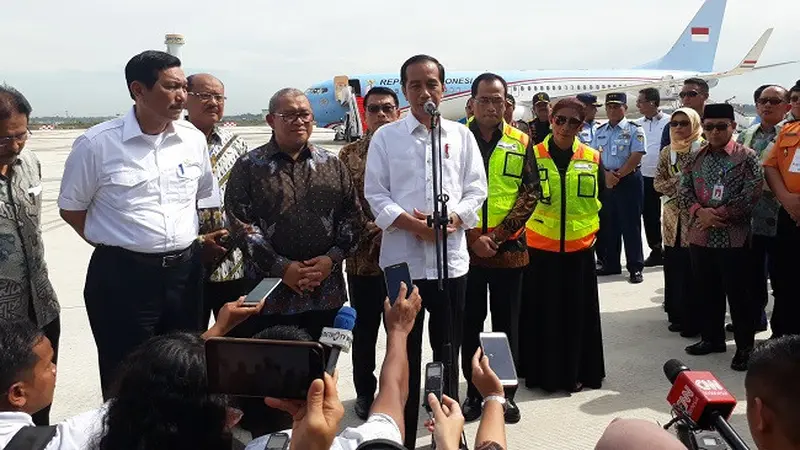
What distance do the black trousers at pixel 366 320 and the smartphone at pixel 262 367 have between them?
2370mm

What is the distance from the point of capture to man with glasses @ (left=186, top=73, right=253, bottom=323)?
3678mm

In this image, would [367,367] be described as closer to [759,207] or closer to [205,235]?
[205,235]

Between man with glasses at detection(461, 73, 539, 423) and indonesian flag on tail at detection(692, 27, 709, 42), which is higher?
indonesian flag on tail at detection(692, 27, 709, 42)

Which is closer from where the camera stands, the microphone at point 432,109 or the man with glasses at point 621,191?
the microphone at point 432,109

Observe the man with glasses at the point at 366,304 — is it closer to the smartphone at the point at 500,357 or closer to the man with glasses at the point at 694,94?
the smartphone at the point at 500,357

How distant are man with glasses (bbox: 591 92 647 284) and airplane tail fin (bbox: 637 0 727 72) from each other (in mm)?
29945

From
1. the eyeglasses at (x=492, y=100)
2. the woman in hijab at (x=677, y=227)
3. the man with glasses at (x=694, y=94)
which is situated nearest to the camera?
the eyeglasses at (x=492, y=100)

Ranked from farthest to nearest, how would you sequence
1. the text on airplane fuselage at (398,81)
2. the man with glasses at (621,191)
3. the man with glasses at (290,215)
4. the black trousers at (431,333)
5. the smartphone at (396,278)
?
the text on airplane fuselage at (398,81)
the man with glasses at (621,191)
the black trousers at (431,333)
the man with glasses at (290,215)
the smartphone at (396,278)

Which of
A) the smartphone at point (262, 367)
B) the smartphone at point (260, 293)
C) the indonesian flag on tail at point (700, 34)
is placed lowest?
the smartphone at point (260, 293)

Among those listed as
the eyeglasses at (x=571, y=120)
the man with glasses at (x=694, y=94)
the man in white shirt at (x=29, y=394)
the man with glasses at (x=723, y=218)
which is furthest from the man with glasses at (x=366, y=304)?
the man with glasses at (x=694, y=94)

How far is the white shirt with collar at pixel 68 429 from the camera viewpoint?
1609mm

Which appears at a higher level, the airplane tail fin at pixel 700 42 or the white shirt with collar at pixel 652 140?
the airplane tail fin at pixel 700 42

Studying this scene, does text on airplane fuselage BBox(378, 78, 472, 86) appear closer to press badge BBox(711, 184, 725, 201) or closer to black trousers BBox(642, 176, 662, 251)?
black trousers BBox(642, 176, 662, 251)

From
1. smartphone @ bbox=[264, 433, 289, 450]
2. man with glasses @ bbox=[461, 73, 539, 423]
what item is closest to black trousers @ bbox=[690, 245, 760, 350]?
man with glasses @ bbox=[461, 73, 539, 423]
